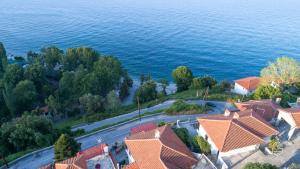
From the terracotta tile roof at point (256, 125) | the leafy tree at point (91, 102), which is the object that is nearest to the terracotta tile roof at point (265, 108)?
the terracotta tile roof at point (256, 125)

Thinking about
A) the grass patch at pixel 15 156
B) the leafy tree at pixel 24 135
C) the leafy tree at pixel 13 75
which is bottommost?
the grass patch at pixel 15 156

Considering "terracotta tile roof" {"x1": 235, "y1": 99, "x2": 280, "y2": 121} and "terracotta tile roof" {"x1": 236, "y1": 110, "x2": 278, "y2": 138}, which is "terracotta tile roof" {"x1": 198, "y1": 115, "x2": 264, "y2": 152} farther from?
"terracotta tile roof" {"x1": 235, "y1": 99, "x2": 280, "y2": 121}

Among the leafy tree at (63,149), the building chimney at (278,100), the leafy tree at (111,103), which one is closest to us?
the leafy tree at (63,149)

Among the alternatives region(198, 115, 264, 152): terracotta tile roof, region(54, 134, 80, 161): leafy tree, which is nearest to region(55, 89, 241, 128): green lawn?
region(54, 134, 80, 161): leafy tree

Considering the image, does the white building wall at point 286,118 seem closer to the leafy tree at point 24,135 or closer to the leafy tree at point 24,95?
the leafy tree at point 24,135

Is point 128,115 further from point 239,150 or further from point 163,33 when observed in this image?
point 163,33

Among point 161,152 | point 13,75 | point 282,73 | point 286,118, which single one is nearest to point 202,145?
point 161,152
